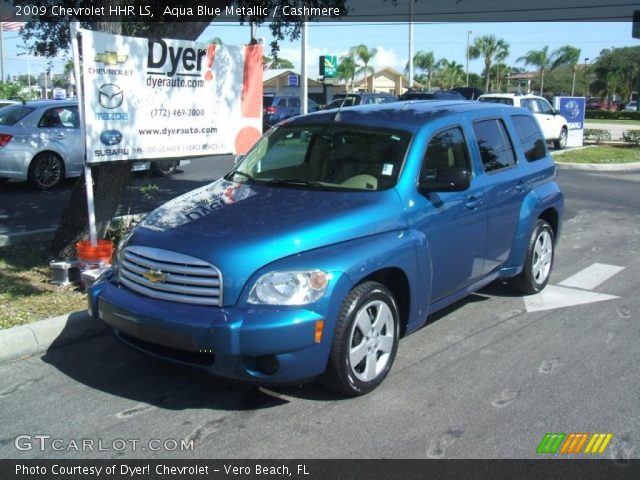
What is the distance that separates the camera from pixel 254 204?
442 centimetres

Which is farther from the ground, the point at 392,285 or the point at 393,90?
the point at 393,90

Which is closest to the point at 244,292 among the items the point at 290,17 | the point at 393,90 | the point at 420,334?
the point at 420,334

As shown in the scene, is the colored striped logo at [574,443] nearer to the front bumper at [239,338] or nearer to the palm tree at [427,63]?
the front bumper at [239,338]

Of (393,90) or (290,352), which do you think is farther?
(393,90)

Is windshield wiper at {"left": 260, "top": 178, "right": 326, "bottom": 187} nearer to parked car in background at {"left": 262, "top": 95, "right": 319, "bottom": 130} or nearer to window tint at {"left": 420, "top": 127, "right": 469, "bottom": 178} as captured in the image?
window tint at {"left": 420, "top": 127, "right": 469, "bottom": 178}

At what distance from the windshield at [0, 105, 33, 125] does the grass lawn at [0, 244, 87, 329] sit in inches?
218

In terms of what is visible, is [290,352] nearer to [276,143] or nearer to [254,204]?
[254,204]

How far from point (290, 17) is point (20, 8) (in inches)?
142

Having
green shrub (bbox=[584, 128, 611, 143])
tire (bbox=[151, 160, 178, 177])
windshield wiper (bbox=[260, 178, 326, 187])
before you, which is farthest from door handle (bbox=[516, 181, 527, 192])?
green shrub (bbox=[584, 128, 611, 143])

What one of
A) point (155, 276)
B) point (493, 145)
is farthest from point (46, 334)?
point (493, 145)

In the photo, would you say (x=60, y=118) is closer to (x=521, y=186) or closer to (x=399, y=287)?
(x=521, y=186)

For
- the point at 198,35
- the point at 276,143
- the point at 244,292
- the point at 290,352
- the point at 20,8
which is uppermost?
the point at 20,8

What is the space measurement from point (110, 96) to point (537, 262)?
172 inches

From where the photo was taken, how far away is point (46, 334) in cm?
506
